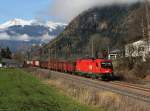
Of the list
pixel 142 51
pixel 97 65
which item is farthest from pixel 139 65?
pixel 142 51

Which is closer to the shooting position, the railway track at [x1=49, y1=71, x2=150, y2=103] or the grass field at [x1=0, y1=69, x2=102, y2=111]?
the grass field at [x1=0, y1=69, x2=102, y2=111]

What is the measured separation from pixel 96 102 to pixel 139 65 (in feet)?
109

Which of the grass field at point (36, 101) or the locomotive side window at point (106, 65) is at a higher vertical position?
the locomotive side window at point (106, 65)

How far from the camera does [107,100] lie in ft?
99.3

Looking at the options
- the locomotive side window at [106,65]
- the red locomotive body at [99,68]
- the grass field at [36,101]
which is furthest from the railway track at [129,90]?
the locomotive side window at [106,65]

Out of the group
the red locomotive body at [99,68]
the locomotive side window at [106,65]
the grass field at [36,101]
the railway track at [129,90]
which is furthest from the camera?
the locomotive side window at [106,65]

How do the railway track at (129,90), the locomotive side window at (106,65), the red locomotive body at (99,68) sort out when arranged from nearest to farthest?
the railway track at (129,90)
the red locomotive body at (99,68)
the locomotive side window at (106,65)

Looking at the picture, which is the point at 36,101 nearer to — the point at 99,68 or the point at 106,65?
the point at 99,68

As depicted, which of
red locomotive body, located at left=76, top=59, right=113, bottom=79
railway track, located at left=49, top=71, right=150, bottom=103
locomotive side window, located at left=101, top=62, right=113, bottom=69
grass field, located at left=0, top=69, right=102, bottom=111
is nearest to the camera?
grass field, located at left=0, top=69, right=102, bottom=111

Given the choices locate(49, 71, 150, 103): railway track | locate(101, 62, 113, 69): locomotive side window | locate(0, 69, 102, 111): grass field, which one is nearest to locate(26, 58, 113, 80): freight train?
locate(101, 62, 113, 69): locomotive side window

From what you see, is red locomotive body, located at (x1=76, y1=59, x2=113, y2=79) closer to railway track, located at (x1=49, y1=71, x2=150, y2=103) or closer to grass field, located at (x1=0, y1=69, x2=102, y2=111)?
railway track, located at (x1=49, y1=71, x2=150, y2=103)

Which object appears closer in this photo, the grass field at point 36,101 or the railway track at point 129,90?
the grass field at point 36,101

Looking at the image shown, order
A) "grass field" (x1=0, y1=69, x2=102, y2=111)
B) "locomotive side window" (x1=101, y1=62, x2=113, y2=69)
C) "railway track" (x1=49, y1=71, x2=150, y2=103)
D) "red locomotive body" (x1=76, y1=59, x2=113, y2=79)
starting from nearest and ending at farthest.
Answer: "grass field" (x1=0, y1=69, x2=102, y2=111) < "railway track" (x1=49, y1=71, x2=150, y2=103) < "red locomotive body" (x1=76, y1=59, x2=113, y2=79) < "locomotive side window" (x1=101, y1=62, x2=113, y2=69)

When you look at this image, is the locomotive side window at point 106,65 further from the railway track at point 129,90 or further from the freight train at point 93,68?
the railway track at point 129,90
